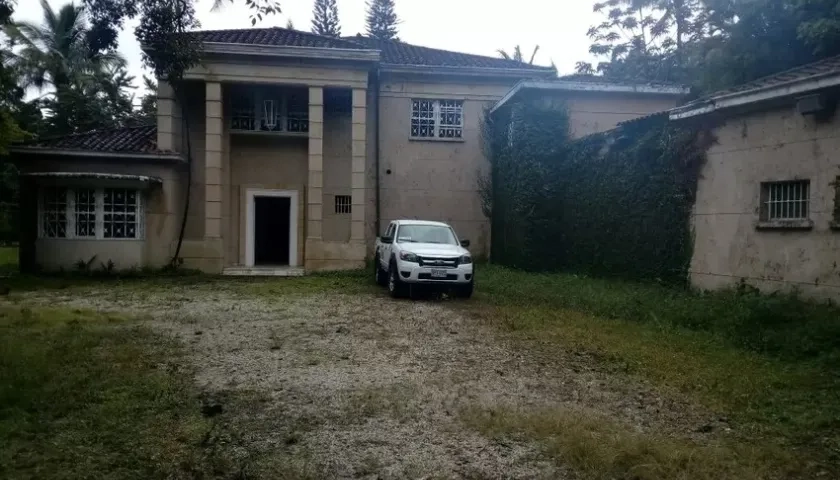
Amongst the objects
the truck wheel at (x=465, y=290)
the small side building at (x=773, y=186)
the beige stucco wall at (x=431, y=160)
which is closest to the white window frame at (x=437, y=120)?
the beige stucco wall at (x=431, y=160)

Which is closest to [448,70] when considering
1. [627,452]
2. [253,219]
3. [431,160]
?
[431,160]

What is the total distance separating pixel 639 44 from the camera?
96.9 feet

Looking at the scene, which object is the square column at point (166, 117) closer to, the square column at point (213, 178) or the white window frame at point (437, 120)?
the square column at point (213, 178)

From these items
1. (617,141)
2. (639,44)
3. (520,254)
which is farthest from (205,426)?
(639,44)

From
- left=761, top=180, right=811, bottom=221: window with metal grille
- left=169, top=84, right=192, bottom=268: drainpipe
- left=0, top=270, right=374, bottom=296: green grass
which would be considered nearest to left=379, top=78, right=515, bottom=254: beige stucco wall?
left=0, top=270, right=374, bottom=296: green grass

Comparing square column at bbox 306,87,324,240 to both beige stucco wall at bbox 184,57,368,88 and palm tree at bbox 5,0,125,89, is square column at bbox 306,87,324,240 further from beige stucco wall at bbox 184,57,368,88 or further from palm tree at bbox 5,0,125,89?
palm tree at bbox 5,0,125,89

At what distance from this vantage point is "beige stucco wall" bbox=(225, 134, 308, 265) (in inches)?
800

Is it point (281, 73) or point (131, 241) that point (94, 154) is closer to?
point (131, 241)

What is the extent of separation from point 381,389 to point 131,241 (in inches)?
575

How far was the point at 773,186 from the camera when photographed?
34.2 ft

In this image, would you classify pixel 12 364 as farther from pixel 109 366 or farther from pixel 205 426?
pixel 205 426

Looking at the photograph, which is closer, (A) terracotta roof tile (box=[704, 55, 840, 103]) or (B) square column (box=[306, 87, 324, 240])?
(A) terracotta roof tile (box=[704, 55, 840, 103])

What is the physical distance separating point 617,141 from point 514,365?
880 centimetres

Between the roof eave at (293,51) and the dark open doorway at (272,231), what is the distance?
6032 mm
